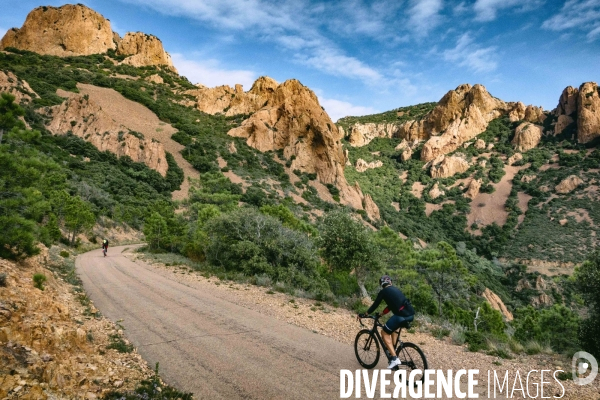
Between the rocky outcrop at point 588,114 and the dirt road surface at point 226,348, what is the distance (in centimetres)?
10338

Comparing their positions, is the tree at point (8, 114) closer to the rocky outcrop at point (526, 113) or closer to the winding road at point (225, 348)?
the winding road at point (225, 348)

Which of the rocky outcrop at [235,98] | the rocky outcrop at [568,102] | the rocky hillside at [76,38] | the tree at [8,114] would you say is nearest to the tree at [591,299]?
the tree at [8,114]

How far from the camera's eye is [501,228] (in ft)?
215

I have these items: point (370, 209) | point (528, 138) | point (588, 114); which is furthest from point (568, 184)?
point (370, 209)

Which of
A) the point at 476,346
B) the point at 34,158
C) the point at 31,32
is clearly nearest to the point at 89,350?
the point at 34,158

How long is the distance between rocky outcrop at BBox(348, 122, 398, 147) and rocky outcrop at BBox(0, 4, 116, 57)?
8472cm

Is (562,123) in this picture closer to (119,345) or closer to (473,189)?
(473,189)

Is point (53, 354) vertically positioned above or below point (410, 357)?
below

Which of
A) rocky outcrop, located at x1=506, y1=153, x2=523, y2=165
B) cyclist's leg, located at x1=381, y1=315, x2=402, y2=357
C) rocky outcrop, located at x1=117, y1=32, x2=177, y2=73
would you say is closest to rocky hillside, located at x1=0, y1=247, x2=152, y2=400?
cyclist's leg, located at x1=381, y1=315, x2=402, y2=357

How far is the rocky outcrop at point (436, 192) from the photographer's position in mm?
84000

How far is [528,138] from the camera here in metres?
86.6

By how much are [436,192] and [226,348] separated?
87128 mm

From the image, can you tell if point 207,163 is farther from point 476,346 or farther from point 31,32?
point 31,32

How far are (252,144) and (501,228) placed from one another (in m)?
56.6
